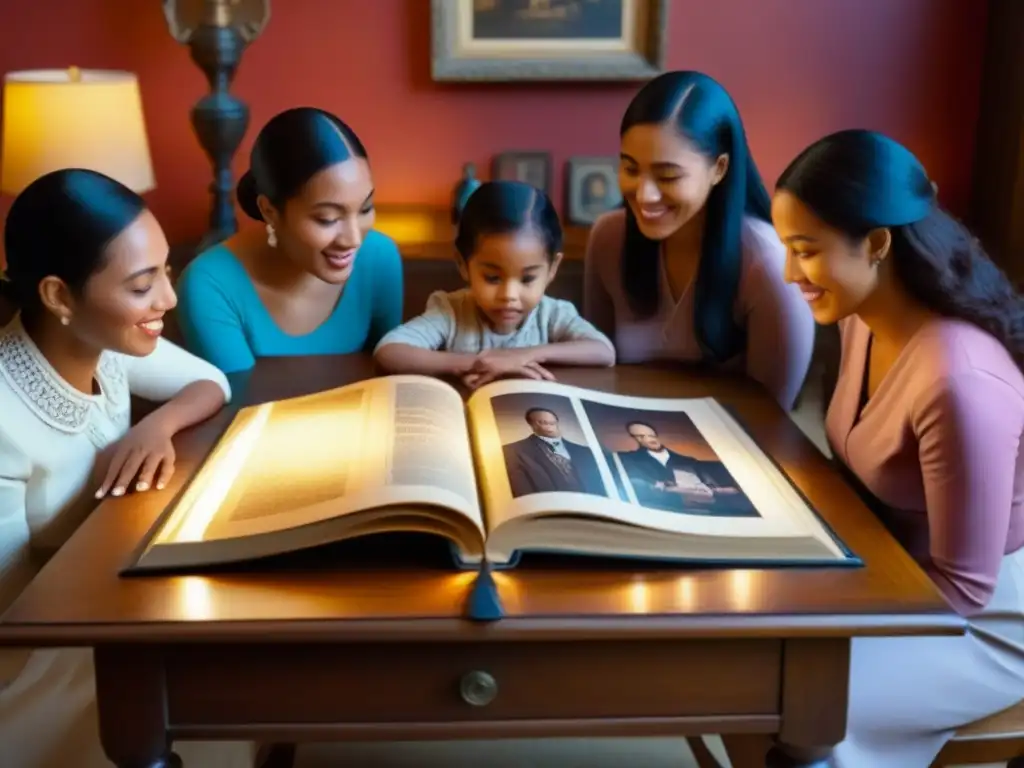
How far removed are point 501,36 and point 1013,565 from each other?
1.76m

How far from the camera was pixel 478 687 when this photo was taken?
0.96m

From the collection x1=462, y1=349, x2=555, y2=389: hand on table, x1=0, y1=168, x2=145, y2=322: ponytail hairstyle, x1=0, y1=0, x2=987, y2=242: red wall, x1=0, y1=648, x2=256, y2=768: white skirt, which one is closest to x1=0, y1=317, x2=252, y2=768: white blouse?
x1=0, y1=648, x2=256, y2=768: white skirt

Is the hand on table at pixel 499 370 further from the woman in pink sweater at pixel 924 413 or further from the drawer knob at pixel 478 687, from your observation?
the drawer knob at pixel 478 687

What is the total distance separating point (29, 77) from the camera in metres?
2.38

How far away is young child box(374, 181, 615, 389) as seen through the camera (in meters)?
1.51

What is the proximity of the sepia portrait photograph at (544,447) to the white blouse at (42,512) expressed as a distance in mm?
463

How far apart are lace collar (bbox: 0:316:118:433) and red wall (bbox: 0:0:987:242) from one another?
1533mm

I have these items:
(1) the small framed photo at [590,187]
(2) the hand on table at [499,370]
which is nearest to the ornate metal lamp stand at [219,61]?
(1) the small framed photo at [590,187]

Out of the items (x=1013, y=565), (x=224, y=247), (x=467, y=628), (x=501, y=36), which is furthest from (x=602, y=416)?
(x=501, y=36)

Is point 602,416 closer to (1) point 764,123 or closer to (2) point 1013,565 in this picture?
(2) point 1013,565

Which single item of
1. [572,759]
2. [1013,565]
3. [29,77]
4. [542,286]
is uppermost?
[29,77]

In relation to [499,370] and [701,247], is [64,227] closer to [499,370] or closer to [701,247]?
[499,370]

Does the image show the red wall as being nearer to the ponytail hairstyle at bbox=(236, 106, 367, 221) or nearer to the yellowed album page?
the ponytail hairstyle at bbox=(236, 106, 367, 221)

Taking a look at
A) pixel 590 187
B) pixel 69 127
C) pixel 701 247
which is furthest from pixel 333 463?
pixel 590 187
